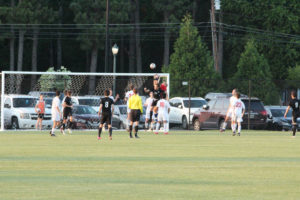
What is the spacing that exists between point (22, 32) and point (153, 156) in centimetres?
5936

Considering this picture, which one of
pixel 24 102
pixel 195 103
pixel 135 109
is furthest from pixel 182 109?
pixel 135 109

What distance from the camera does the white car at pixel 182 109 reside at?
4625cm

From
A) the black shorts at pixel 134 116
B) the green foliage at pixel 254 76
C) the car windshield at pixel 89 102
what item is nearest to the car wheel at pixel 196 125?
the car windshield at pixel 89 102

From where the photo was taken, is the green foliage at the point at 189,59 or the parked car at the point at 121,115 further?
the green foliage at the point at 189,59

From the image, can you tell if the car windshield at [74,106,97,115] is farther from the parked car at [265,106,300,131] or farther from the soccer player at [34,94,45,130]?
the parked car at [265,106,300,131]

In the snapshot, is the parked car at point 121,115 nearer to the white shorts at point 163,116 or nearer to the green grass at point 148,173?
the white shorts at point 163,116

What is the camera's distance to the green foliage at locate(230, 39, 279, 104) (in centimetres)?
5419

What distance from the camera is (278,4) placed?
3081 inches

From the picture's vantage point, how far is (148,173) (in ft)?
51.2

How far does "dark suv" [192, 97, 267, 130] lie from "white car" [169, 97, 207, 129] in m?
2.17

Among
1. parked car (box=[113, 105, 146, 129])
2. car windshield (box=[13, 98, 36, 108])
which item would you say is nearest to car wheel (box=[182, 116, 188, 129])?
parked car (box=[113, 105, 146, 129])

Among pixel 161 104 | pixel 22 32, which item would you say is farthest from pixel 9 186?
pixel 22 32

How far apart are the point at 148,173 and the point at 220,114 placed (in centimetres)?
2676

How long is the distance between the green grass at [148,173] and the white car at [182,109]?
21865 millimetres
